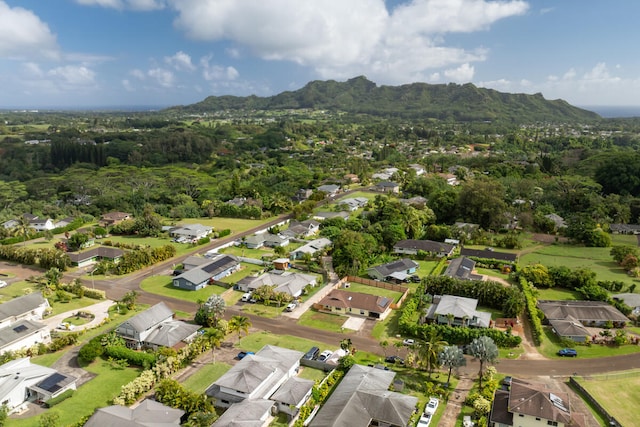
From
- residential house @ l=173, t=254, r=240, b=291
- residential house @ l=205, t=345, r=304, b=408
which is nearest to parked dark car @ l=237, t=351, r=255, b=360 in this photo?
residential house @ l=205, t=345, r=304, b=408

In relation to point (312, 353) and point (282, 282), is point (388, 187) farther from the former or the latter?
point (312, 353)

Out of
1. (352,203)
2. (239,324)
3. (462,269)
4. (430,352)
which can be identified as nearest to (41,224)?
(352,203)

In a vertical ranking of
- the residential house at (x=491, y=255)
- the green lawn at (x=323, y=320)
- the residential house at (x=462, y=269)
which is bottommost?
the green lawn at (x=323, y=320)

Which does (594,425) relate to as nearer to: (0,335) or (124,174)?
(0,335)

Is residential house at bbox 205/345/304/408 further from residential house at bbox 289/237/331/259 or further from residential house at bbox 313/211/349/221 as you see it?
residential house at bbox 313/211/349/221

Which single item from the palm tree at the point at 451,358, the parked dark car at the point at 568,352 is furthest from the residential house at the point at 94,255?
the parked dark car at the point at 568,352

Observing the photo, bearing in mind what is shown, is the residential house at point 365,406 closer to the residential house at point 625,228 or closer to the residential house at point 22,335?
the residential house at point 22,335
